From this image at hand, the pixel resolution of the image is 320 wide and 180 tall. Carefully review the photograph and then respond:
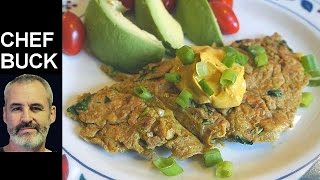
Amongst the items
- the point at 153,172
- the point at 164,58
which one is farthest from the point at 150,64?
the point at 153,172

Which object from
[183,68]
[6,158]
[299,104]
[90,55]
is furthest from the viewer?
[90,55]

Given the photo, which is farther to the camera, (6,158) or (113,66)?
(113,66)

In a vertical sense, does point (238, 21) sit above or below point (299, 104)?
above

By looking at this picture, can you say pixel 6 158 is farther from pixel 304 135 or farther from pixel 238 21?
pixel 238 21

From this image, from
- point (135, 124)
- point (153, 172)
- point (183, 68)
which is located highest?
point (183, 68)

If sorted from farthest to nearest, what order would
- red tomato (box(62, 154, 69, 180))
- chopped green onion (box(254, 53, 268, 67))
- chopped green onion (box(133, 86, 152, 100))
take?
1. chopped green onion (box(254, 53, 268, 67))
2. chopped green onion (box(133, 86, 152, 100))
3. red tomato (box(62, 154, 69, 180))

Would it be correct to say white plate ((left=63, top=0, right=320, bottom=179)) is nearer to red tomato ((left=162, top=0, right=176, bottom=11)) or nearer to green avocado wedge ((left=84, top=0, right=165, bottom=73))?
green avocado wedge ((left=84, top=0, right=165, bottom=73))

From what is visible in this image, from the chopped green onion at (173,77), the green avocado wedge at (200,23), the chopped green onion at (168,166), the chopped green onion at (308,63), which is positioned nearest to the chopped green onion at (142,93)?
the chopped green onion at (173,77)

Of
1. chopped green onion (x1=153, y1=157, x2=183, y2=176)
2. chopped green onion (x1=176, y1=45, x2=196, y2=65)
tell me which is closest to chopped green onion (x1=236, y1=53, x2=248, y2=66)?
chopped green onion (x1=176, y1=45, x2=196, y2=65)

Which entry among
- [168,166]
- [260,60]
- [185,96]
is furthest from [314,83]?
[168,166]
